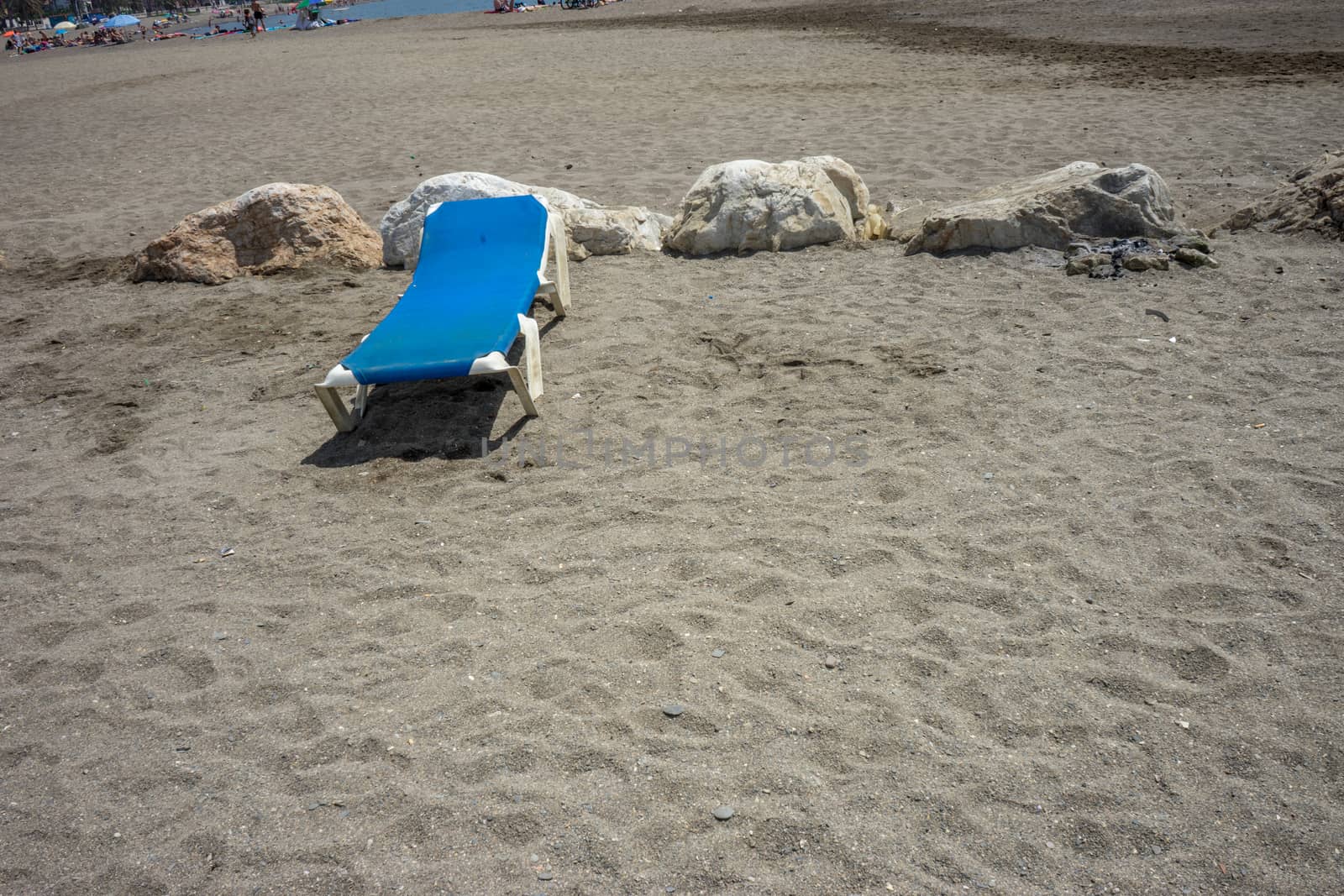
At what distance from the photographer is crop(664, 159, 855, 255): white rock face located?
20.8 feet

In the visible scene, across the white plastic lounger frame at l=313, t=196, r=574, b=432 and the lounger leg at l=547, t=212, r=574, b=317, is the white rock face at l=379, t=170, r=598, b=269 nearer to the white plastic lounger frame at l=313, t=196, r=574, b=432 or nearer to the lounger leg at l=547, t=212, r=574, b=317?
the lounger leg at l=547, t=212, r=574, b=317

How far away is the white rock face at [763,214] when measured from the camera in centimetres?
634

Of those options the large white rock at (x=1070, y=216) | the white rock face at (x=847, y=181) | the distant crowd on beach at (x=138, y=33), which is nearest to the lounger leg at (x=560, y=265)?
the white rock face at (x=847, y=181)

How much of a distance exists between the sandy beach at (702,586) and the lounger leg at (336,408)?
0.10 meters

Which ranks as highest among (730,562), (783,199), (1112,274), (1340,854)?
(783,199)

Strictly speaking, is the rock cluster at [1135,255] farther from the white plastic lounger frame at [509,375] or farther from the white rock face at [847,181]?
the white plastic lounger frame at [509,375]

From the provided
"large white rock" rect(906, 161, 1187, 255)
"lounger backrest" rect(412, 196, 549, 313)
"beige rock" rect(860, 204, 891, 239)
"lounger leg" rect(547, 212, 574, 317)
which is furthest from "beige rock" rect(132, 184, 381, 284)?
"large white rock" rect(906, 161, 1187, 255)

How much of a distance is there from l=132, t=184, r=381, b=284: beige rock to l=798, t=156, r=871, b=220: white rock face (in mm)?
3684

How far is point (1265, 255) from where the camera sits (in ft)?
18.0

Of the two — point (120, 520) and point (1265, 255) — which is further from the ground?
point (1265, 255)

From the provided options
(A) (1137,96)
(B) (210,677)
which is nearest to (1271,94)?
(A) (1137,96)

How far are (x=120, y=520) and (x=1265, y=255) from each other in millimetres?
6730

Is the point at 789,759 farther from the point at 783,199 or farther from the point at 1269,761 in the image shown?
the point at 783,199

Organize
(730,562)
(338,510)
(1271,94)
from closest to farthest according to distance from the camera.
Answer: (730,562) < (338,510) < (1271,94)
